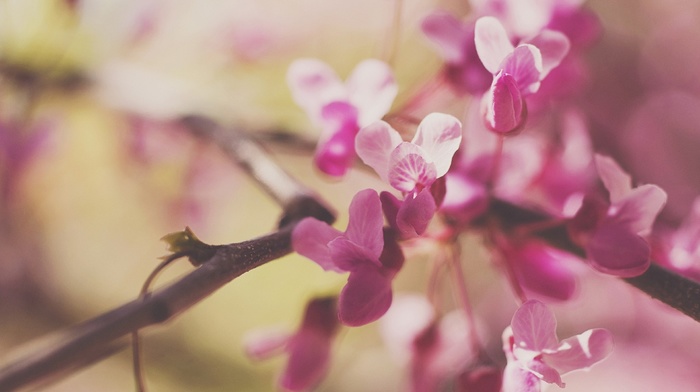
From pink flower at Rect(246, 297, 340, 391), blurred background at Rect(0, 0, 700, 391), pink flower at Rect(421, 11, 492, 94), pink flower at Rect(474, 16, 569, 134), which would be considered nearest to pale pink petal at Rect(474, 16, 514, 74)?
pink flower at Rect(474, 16, 569, 134)

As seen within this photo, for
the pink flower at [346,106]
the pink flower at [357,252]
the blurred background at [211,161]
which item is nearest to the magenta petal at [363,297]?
the pink flower at [357,252]

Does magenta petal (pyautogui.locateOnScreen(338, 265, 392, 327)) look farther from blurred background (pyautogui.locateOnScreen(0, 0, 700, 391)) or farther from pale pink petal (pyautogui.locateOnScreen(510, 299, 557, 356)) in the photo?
blurred background (pyautogui.locateOnScreen(0, 0, 700, 391))

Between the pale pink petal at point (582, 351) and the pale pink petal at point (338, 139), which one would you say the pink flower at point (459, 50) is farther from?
the pale pink petal at point (582, 351)

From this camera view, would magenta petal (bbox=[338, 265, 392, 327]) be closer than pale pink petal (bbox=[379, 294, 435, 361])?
Yes

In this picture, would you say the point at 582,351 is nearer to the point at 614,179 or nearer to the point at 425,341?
the point at 614,179

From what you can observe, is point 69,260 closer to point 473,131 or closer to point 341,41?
point 341,41
